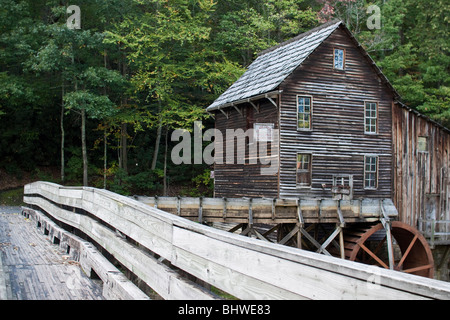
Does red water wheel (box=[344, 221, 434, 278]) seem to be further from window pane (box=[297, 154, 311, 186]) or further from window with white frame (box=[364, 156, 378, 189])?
window pane (box=[297, 154, 311, 186])

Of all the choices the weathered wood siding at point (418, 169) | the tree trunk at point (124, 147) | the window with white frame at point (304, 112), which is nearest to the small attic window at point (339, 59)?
the window with white frame at point (304, 112)

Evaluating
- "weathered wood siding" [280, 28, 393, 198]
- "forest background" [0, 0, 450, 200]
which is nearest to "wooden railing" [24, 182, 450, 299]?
"weathered wood siding" [280, 28, 393, 198]

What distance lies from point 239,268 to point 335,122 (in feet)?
57.9

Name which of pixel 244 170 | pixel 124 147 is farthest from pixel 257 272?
pixel 124 147

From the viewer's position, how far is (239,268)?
2773mm

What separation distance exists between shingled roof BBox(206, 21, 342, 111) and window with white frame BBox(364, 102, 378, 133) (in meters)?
3.64

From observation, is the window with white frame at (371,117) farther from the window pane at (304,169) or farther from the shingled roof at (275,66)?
the shingled roof at (275,66)

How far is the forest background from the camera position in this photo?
26.0 m

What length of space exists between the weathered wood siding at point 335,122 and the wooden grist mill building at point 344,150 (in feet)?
0.14

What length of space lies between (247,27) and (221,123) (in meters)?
11.5

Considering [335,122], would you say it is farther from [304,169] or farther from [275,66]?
[275,66]

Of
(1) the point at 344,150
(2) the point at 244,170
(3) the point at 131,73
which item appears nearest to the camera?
(1) the point at 344,150

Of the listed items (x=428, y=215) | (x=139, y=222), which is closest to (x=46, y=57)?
(x=428, y=215)
